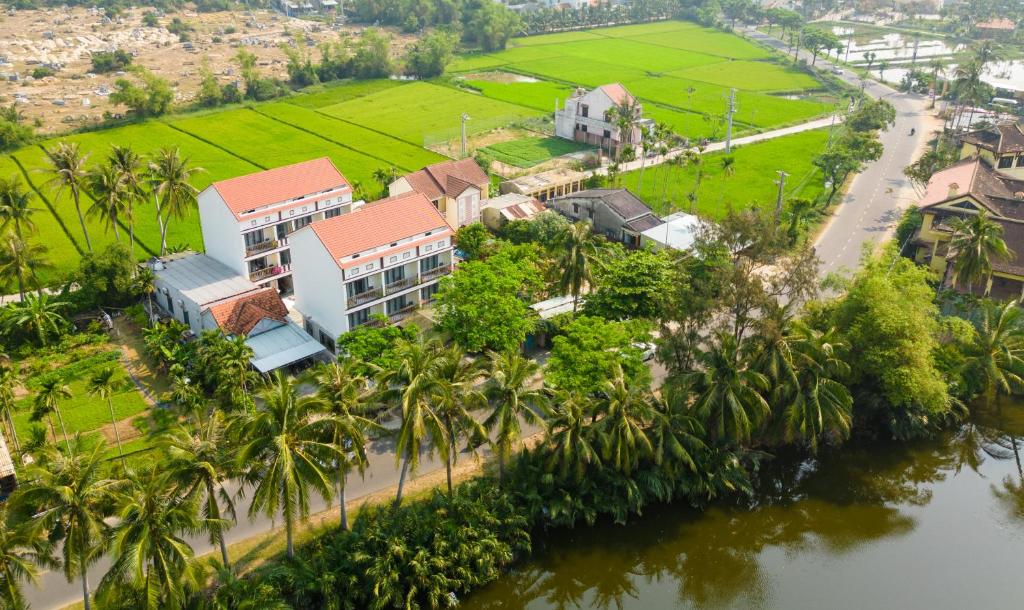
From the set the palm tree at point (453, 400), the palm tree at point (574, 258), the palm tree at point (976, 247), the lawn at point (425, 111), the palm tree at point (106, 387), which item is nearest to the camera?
the palm tree at point (453, 400)

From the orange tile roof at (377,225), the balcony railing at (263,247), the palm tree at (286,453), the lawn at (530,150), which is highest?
the orange tile roof at (377,225)

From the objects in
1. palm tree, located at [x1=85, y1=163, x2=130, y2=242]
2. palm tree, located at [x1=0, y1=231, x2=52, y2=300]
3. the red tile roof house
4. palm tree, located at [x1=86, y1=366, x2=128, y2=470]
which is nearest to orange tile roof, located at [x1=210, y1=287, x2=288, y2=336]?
the red tile roof house

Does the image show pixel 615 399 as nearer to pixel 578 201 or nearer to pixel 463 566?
pixel 463 566

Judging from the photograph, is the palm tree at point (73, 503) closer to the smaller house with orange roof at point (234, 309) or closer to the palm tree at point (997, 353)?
the smaller house with orange roof at point (234, 309)

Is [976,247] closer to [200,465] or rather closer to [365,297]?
[365,297]

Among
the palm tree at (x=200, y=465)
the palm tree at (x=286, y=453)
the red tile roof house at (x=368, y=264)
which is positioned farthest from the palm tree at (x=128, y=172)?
the palm tree at (x=286, y=453)

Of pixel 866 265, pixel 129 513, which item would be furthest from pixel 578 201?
pixel 129 513
